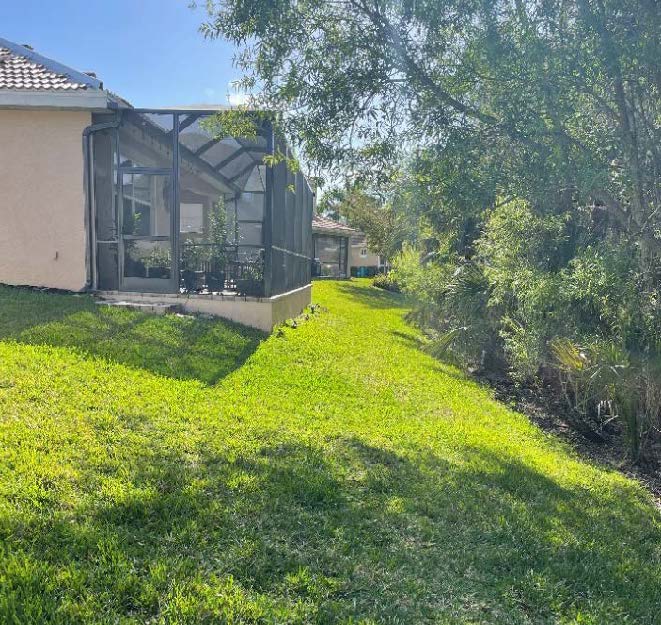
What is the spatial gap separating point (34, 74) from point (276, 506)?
34.7ft

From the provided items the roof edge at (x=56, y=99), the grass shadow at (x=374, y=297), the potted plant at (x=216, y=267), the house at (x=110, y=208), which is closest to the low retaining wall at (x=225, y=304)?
the house at (x=110, y=208)

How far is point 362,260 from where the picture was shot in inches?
1674

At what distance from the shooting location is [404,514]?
13.3 ft

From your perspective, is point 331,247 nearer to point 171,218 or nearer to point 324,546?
point 171,218

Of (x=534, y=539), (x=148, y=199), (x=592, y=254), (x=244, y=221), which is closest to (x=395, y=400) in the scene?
(x=592, y=254)

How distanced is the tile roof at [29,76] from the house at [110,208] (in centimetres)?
3

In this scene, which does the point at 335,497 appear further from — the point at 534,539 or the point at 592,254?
the point at 592,254

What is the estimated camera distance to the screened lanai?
1023 cm

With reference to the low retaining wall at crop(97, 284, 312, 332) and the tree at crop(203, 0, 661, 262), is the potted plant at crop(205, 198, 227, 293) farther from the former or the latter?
the tree at crop(203, 0, 661, 262)

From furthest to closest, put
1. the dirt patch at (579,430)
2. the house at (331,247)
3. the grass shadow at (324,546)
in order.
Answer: the house at (331,247)
the dirt patch at (579,430)
the grass shadow at (324,546)

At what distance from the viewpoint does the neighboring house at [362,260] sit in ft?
133

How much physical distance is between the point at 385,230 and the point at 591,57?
90.0ft

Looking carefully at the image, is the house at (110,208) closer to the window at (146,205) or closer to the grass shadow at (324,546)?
the window at (146,205)

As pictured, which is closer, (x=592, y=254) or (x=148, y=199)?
(x=592, y=254)
